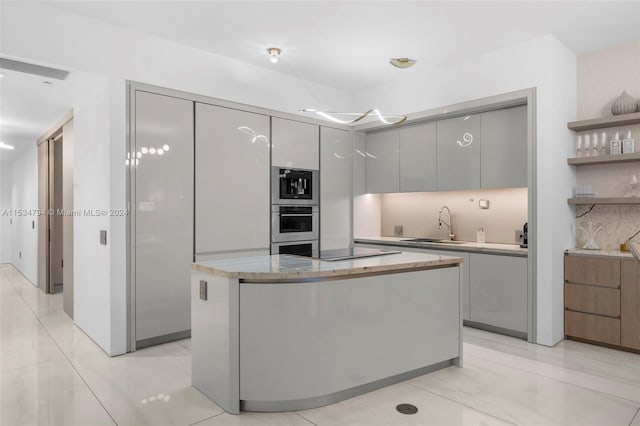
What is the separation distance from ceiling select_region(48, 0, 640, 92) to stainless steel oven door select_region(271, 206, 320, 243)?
1.66 meters

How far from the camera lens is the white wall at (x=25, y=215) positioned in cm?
717

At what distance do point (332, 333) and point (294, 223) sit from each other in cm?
245

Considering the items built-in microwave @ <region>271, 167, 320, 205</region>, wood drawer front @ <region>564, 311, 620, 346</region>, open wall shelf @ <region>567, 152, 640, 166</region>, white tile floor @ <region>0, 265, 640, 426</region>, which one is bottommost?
white tile floor @ <region>0, 265, 640, 426</region>

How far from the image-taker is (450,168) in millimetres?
4727

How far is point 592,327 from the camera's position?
3824mm

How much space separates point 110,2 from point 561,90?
395cm

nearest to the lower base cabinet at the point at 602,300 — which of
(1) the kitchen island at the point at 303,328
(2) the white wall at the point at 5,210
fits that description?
(1) the kitchen island at the point at 303,328

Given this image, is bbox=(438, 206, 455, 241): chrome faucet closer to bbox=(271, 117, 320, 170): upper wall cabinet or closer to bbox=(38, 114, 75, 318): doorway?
bbox=(271, 117, 320, 170): upper wall cabinet

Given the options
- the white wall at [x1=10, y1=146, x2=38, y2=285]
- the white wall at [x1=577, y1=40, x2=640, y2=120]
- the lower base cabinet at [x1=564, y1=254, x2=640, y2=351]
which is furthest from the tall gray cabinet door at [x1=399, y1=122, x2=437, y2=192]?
the white wall at [x1=10, y1=146, x2=38, y2=285]

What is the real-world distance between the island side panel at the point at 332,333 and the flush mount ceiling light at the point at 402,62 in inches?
90.4

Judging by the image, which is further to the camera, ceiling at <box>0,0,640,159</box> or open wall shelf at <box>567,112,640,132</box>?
open wall shelf at <box>567,112,640,132</box>

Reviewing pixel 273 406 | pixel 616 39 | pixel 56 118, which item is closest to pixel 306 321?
pixel 273 406

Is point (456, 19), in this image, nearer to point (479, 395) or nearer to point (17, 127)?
point (479, 395)

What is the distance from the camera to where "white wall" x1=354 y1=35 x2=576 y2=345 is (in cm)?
381
